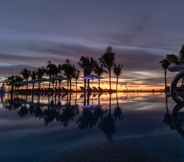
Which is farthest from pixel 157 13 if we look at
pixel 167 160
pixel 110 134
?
pixel 167 160

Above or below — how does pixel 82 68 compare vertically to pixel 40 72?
above

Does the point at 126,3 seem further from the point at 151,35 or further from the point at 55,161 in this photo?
the point at 55,161

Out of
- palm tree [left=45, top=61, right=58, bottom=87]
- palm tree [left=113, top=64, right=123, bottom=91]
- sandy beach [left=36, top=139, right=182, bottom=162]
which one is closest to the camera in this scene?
sandy beach [left=36, top=139, right=182, bottom=162]

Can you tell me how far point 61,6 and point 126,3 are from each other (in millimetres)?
4549

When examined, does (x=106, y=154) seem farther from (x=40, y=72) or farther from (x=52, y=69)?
(x=40, y=72)

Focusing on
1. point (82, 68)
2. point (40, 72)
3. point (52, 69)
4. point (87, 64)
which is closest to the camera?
point (87, 64)

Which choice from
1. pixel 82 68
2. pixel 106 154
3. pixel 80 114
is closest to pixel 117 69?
pixel 82 68

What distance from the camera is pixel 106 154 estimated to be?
2270mm

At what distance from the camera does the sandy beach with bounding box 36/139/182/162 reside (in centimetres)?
210

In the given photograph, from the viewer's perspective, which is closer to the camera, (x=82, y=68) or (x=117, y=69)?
(x=117, y=69)

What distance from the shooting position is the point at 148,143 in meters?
2.77

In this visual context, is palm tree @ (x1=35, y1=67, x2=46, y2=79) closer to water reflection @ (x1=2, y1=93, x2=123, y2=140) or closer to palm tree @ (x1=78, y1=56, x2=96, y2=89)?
palm tree @ (x1=78, y1=56, x2=96, y2=89)

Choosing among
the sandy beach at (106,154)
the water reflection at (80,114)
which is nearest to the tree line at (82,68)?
the water reflection at (80,114)

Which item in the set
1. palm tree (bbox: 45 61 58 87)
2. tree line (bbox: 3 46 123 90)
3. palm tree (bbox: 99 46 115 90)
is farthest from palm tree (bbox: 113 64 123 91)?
palm tree (bbox: 45 61 58 87)
